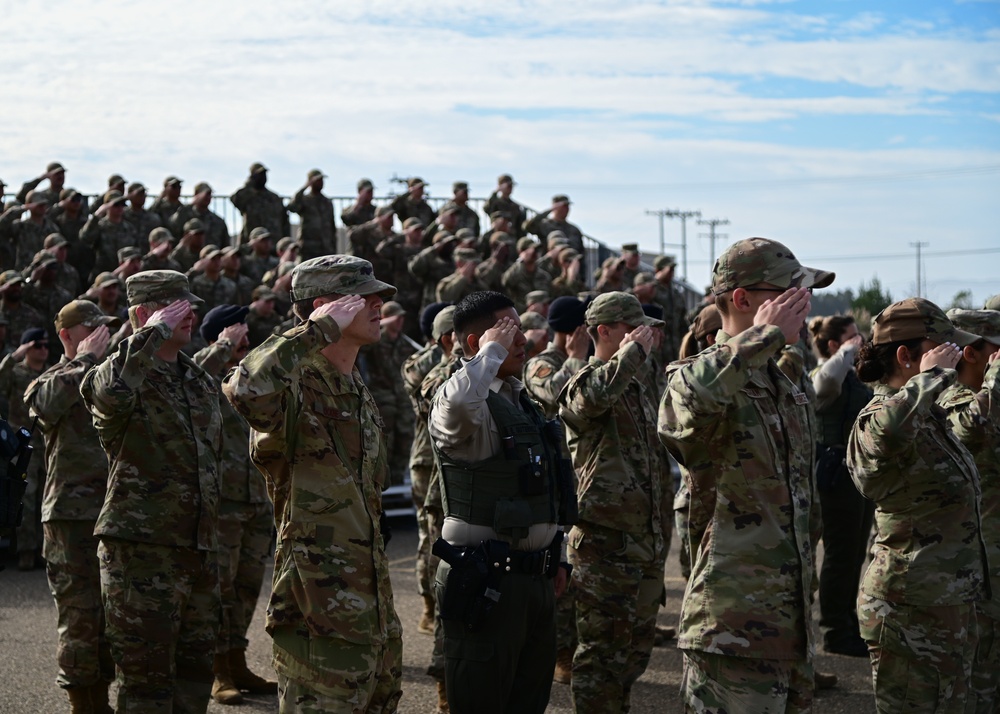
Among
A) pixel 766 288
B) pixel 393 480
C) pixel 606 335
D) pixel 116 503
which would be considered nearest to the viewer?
pixel 766 288

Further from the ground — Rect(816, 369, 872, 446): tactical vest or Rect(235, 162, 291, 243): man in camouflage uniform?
Rect(235, 162, 291, 243): man in camouflage uniform

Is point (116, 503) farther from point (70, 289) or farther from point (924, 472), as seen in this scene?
point (70, 289)

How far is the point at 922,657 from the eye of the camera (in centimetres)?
496

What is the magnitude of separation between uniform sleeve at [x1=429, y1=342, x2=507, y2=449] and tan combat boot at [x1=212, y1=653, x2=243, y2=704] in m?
3.04

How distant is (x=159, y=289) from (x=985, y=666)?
4.57 metres

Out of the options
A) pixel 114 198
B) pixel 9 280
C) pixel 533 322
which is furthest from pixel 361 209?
pixel 533 322

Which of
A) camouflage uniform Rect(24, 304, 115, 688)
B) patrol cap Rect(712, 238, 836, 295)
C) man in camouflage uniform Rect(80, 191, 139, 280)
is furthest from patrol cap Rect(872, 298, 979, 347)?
man in camouflage uniform Rect(80, 191, 139, 280)

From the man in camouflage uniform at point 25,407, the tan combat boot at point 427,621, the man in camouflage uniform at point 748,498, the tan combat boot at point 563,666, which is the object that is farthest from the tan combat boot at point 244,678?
the man in camouflage uniform at point 748,498

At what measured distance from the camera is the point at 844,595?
8.35m

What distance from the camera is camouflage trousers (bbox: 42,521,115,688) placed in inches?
251

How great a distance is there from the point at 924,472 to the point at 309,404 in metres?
2.66

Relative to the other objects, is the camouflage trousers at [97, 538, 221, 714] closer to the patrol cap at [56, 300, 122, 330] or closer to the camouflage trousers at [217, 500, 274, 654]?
the camouflage trousers at [217, 500, 274, 654]

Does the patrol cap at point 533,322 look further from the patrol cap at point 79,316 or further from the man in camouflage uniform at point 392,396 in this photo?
the man in camouflage uniform at point 392,396

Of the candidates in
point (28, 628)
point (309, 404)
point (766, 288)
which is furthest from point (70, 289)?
point (766, 288)
